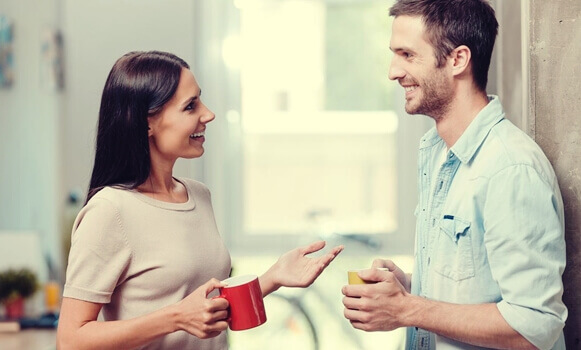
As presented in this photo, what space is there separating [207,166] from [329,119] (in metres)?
0.64

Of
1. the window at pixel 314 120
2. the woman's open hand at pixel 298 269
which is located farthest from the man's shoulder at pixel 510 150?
the window at pixel 314 120

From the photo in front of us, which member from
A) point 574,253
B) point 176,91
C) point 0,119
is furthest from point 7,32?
point 574,253

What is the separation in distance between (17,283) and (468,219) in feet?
7.26

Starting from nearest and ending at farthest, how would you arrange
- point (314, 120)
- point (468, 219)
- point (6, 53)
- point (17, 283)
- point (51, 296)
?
point (468, 219) → point (17, 283) → point (51, 296) → point (6, 53) → point (314, 120)

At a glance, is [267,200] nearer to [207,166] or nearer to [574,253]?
[207,166]

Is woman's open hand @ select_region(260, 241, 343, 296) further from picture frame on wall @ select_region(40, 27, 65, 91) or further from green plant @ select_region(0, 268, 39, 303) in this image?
picture frame on wall @ select_region(40, 27, 65, 91)

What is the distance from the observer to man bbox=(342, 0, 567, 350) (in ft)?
4.23

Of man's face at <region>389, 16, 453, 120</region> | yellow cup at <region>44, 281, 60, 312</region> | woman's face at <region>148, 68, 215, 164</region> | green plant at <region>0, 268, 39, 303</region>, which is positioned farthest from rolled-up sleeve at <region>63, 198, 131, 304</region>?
yellow cup at <region>44, 281, 60, 312</region>

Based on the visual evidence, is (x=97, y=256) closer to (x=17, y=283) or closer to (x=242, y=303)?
(x=242, y=303)

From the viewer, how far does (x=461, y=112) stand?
1541 mm

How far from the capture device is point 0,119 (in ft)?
11.5

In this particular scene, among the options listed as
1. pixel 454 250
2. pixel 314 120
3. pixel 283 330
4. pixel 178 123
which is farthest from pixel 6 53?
pixel 454 250

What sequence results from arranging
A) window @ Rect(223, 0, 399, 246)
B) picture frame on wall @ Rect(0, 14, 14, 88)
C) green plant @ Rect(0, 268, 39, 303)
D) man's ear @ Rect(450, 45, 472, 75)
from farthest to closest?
window @ Rect(223, 0, 399, 246), picture frame on wall @ Rect(0, 14, 14, 88), green plant @ Rect(0, 268, 39, 303), man's ear @ Rect(450, 45, 472, 75)

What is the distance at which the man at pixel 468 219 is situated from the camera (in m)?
1.29
